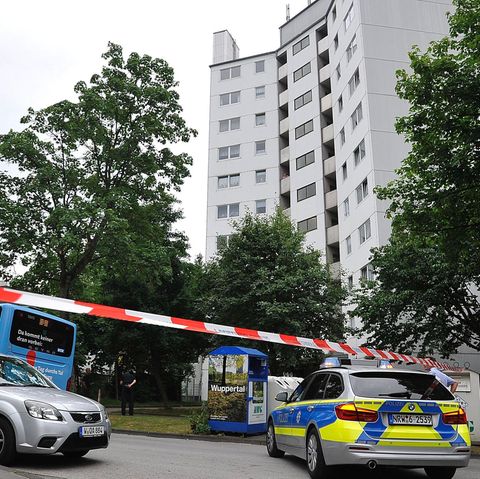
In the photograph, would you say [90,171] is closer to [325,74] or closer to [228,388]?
[228,388]

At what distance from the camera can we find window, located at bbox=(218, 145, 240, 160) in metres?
49.2

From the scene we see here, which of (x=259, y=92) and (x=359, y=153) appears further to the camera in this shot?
(x=259, y=92)

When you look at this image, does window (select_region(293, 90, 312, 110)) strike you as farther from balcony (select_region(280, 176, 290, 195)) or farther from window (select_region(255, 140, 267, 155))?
balcony (select_region(280, 176, 290, 195))

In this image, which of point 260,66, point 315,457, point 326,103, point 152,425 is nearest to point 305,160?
point 326,103

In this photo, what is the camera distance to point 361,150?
116 ft

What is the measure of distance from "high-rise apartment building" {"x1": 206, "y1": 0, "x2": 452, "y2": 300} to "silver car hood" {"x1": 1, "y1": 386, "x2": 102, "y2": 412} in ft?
58.7

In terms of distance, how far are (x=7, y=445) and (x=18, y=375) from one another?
1.33 meters

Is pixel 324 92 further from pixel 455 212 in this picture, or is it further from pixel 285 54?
pixel 455 212

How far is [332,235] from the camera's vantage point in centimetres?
4019

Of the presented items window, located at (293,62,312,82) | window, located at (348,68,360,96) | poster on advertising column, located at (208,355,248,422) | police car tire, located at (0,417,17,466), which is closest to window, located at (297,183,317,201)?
window, located at (348,68,360,96)

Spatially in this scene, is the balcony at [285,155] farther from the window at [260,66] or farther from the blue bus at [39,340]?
the blue bus at [39,340]

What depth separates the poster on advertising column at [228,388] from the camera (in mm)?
14750

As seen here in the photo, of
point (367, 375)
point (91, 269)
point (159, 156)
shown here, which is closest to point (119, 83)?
point (159, 156)

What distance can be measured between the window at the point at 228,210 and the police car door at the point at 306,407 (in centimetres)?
3828
